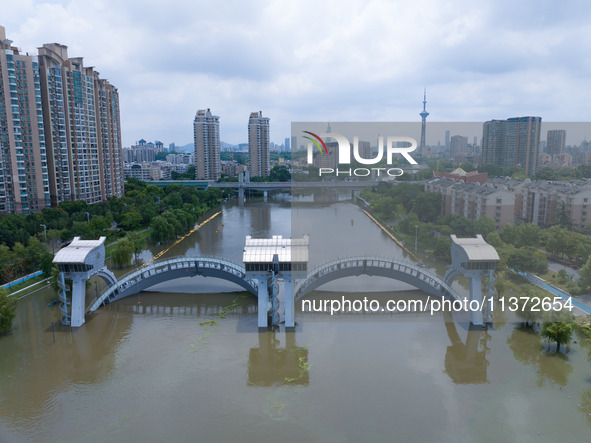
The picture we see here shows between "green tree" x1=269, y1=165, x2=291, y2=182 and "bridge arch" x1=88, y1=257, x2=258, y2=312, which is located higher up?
"green tree" x1=269, y1=165, x2=291, y2=182

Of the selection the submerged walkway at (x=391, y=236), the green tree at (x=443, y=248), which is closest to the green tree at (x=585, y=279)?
the green tree at (x=443, y=248)

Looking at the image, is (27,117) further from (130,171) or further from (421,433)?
(130,171)

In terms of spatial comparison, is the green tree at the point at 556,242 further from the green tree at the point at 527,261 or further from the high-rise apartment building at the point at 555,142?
the high-rise apartment building at the point at 555,142

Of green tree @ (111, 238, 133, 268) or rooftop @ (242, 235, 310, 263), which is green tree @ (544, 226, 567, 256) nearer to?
rooftop @ (242, 235, 310, 263)

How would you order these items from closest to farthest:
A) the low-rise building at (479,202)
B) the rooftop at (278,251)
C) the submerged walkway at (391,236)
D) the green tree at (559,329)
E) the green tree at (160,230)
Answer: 1. the green tree at (559,329)
2. the rooftop at (278,251)
3. the submerged walkway at (391,236)
4. the low-rise building at (479,202)
5. the green tree at (160,230)

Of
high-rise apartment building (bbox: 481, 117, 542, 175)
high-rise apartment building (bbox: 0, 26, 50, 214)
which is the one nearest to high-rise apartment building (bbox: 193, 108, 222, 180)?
high-rise apartment building (bbox: 0, 26, 50, 214)

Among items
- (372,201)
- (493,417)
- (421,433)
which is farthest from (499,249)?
(372,201)
